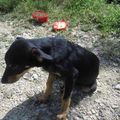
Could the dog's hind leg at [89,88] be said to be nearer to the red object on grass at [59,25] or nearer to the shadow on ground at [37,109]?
the shadow on ground at [37,109]

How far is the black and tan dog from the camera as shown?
3.37m

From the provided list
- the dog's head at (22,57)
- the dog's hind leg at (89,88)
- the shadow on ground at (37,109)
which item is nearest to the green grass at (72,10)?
the dog's hind leg at (89,88)

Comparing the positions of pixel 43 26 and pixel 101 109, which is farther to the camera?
pixel 43 26

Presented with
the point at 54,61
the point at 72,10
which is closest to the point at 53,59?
Answer: the point at 54,61

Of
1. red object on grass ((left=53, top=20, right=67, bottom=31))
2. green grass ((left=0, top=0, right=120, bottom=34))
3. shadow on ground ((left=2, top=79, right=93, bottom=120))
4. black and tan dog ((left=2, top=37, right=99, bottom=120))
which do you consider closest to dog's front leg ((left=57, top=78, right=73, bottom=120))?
black and tan dog ((left=2, top=37, right=99, bottom=120))

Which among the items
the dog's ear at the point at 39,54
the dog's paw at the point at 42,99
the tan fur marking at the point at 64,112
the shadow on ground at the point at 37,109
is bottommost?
the shadow on ground at the point at 37,109

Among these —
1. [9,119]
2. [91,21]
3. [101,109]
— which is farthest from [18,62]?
[91,21]

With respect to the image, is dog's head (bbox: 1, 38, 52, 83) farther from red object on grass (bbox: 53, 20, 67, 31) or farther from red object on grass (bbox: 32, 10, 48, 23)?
red object on grass (bbox: 32, 10, 48, 23)

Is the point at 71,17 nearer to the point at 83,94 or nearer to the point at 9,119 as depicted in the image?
the point at 83,94

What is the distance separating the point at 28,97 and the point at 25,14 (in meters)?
1.81

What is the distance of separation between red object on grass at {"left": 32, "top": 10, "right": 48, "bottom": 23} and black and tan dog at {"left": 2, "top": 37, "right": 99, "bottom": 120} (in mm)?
1679

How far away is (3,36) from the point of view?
535cm

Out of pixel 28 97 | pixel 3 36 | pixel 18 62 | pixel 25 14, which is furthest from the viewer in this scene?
pixel 25 14

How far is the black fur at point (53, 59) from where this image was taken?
337 centimetres
